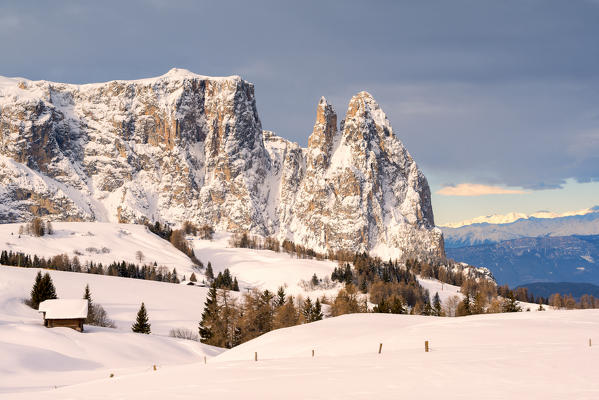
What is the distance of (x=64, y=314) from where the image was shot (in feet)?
260

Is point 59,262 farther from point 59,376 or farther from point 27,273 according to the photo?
point 59,376

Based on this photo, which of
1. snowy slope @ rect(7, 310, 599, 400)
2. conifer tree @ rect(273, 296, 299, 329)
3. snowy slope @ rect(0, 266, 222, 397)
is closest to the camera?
snowy slope @ rect(7, 310, 599, 400)

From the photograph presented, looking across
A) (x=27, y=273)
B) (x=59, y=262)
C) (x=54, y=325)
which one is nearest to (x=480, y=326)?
(x=54, y=325)

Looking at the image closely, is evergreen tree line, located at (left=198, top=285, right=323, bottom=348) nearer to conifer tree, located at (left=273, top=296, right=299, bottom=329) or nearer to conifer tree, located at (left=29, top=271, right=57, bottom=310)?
conifer tree, located at (left=273, top=296, right=299, bottom=329)

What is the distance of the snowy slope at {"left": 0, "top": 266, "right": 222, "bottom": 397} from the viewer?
55.1 meters

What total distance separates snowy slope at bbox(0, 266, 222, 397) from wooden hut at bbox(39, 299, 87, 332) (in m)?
2.04

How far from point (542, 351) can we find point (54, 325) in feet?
228

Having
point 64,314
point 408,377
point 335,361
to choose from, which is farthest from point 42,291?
point 408,377

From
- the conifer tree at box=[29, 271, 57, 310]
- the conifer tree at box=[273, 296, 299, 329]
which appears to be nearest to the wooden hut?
the conifer tree at box=[29, 271, 57, 310]

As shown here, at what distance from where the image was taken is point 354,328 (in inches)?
2178

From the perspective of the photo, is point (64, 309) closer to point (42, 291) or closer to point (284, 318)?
point (42, 291)

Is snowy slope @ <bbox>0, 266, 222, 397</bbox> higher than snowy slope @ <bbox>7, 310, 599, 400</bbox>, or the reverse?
snowy slope @ <bbox>7, 310, 599, 400</bbox>

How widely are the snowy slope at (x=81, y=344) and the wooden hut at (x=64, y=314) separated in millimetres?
2038

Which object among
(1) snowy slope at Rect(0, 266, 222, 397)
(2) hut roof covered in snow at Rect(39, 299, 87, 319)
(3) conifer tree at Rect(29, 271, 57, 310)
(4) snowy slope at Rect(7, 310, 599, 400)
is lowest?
(1) snowy slope at Rect(0, 266, 222, 397)
